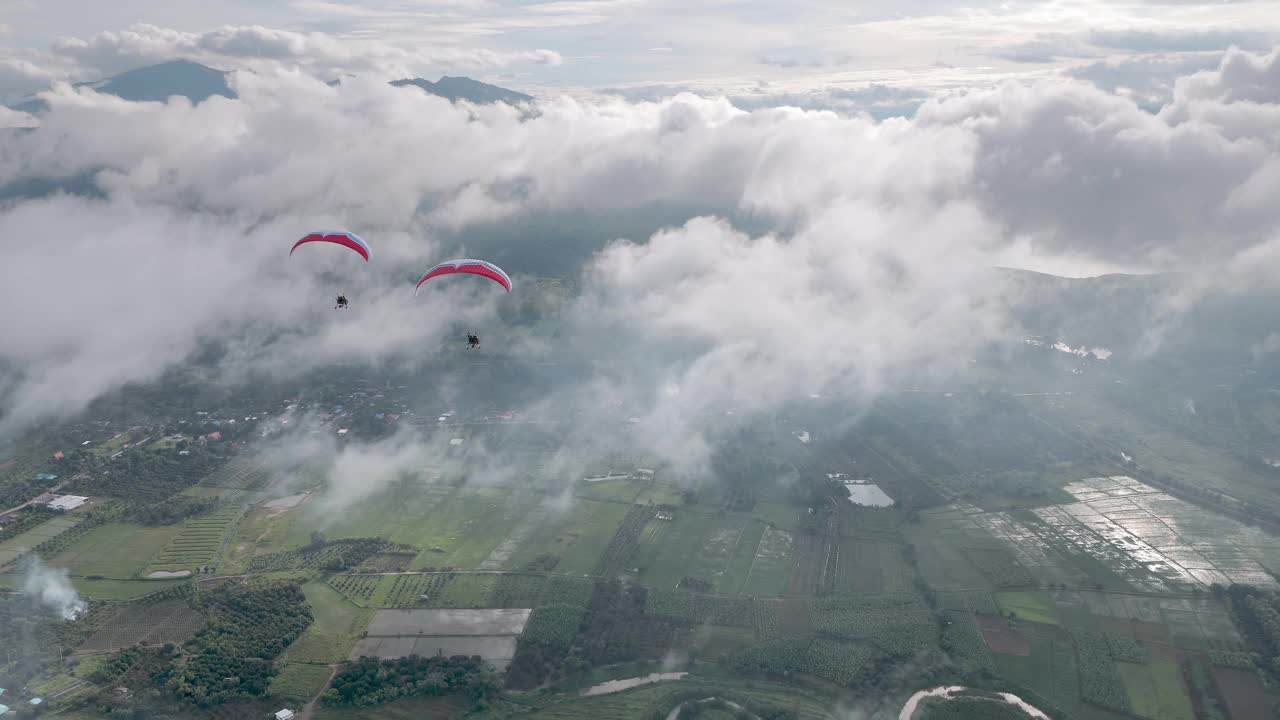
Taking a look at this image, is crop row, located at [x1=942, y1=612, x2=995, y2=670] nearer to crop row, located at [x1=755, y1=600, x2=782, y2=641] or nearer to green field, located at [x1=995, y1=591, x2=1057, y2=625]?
green field, located at [x1=995, y1=591, x2=1057, y2=625]

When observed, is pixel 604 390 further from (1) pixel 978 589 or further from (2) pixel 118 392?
(2) pixel 118 392

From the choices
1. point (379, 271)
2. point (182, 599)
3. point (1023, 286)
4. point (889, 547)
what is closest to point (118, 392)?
point (379, 271)

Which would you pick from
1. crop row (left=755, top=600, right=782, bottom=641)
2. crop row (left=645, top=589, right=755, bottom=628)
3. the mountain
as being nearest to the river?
crop row (left=755, top=600, right=782, bottom=641)

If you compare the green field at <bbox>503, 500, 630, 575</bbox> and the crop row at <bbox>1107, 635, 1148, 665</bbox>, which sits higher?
the crop row at <bbox>1107, 635, 1148, 665</bbox>

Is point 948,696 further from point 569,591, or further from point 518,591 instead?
point 518,591

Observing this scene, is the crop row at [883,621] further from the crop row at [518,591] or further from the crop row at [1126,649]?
the crop row at [518,591]

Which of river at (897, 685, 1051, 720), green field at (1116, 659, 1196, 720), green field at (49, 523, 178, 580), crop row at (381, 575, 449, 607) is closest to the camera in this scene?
green field at (1116, 659, 1196, 720)
